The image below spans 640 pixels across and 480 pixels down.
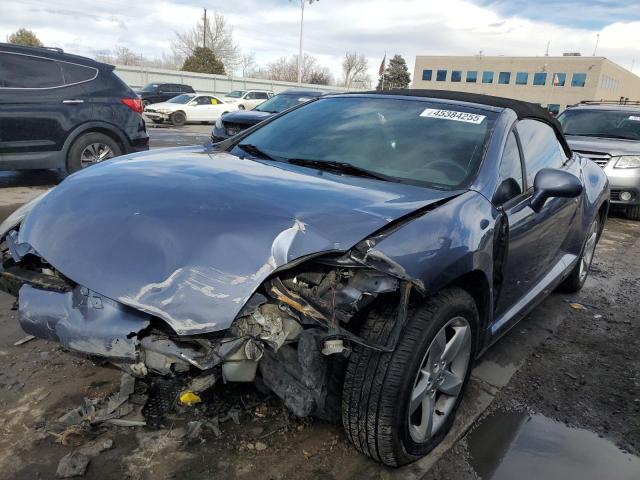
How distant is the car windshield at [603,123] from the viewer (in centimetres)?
857

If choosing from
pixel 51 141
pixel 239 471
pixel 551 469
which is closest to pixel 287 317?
pixel 239 471

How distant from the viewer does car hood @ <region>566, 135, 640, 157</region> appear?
7.77 meters

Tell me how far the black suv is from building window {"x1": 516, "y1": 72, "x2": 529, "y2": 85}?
220 feet

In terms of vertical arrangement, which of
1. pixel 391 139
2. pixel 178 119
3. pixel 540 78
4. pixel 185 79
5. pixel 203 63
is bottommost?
pixel 178 119

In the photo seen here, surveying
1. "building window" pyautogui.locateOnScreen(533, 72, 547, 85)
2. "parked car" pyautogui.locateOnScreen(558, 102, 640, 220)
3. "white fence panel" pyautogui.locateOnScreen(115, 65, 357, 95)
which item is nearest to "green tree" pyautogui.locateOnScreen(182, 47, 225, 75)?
"white fence panel" pyautogui.locateOnScreen(115, 65, 357, 95)

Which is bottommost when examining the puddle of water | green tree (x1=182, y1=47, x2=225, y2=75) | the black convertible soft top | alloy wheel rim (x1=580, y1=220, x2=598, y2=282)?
the puddle of water

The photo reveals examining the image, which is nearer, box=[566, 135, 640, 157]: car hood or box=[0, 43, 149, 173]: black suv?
box=[0, 43, 149, 173]: black suv

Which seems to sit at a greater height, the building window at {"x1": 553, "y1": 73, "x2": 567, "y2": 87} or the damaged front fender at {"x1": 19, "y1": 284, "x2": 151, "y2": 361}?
the building window at {"x1": 553, "y1": 73, "x2": 567, "y2": 87}

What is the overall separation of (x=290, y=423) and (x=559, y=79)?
70.0 m

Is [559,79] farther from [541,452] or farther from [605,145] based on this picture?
[541,452]

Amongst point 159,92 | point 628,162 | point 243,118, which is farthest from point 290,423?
point 159,92

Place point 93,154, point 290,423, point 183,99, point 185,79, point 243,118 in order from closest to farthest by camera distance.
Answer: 1. point 290,423
2. point 93,154
3. point 243,118
4. point 183,99
5. point 185,79

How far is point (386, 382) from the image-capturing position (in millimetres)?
1989

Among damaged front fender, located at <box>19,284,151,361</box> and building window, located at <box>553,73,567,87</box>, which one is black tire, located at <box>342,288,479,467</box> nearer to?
damaged front fender, located at <box>19,284,151,361</box>
